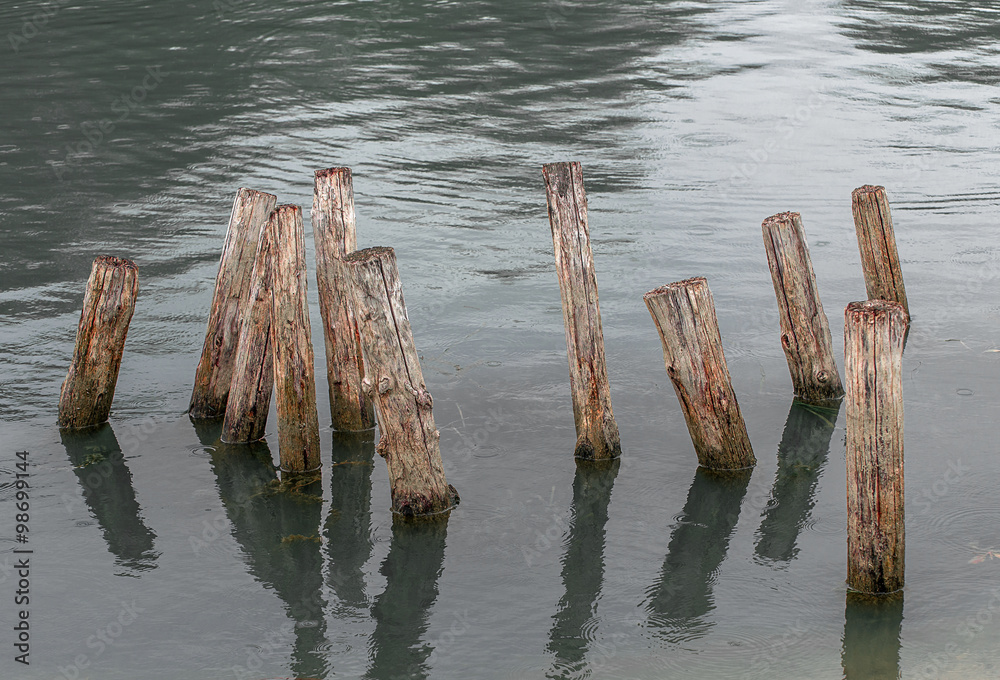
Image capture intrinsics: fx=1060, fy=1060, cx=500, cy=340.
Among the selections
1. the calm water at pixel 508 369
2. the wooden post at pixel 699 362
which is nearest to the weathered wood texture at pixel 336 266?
the calm water at pixel 508 369

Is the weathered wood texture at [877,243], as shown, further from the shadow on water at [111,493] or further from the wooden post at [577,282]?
the shadow on water at [111,493]

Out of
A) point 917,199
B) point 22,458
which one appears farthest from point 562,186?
point 917,199

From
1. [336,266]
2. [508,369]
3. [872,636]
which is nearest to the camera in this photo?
[872,636]

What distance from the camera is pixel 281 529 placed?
868 centimetres

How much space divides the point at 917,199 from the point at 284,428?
11.9 meters

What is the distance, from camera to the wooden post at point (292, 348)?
344 inches

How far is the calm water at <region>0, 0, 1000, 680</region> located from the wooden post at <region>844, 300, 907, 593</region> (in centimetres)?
53

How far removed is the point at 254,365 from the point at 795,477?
4897mm

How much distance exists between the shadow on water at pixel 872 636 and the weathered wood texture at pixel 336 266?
472 cm

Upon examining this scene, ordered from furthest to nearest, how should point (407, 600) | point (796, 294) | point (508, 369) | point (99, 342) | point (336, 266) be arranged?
point (508, 369) → point (796, 294) → point (99, 342) → point (336, 266) → point (407, 600)

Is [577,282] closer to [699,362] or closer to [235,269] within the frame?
[699,362]

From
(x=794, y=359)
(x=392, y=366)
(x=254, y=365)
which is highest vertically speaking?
(x=392, y=366)

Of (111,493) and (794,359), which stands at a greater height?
(794,359)

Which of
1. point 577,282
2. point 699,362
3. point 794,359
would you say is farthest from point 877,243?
point 577,282
